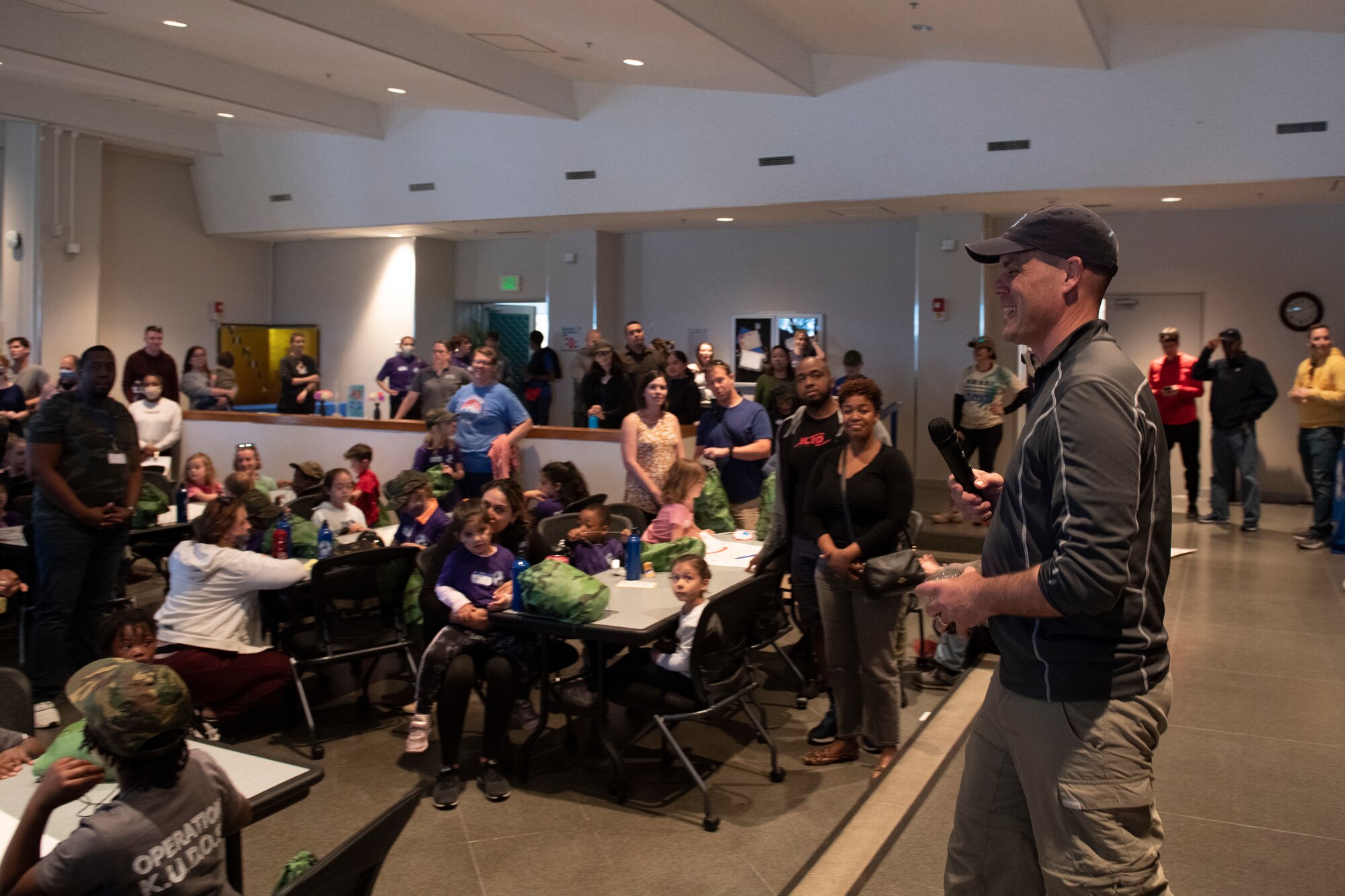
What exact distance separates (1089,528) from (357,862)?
1355 mm

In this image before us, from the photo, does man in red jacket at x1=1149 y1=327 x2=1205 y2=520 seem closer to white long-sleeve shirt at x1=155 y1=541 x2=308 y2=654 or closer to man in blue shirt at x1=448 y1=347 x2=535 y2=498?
man in blue shirt at x1=448 y1=347 x2=535 y2=498

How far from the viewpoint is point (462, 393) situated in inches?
310

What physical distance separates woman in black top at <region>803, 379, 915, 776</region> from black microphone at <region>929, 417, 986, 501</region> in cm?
189

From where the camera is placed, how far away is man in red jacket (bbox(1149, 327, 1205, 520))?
9852 mm

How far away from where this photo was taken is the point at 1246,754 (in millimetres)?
4191

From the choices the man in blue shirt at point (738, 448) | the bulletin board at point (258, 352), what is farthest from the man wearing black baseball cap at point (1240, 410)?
the bulletin board at point (258, 352)

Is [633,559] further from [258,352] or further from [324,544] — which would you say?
[258,352]

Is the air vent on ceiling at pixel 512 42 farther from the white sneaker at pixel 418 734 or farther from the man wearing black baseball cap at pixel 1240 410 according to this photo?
the white sneaker at pixel 418 734

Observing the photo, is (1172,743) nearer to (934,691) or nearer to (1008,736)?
(934,691)

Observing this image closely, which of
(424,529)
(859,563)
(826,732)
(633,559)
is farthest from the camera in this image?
(424,529)

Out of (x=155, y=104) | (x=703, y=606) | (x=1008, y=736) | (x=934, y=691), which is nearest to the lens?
(x=1008, y=736)

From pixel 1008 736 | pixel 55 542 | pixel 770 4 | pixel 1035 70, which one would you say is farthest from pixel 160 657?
pixel 1035 70

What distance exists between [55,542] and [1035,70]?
811 centimetres

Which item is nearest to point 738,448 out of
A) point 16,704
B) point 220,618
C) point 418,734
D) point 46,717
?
point 418,734
